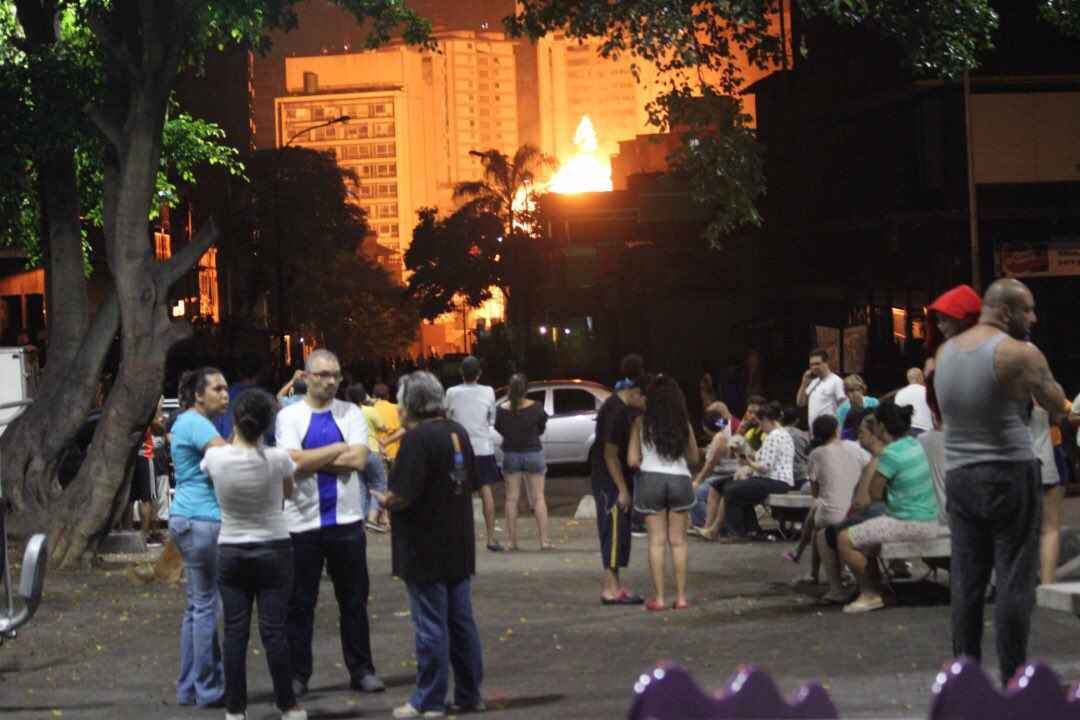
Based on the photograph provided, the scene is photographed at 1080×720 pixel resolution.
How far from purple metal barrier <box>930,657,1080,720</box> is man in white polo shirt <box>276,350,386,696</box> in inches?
197

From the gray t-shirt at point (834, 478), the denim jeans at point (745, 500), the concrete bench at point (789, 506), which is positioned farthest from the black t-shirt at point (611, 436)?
the denim jeans at point (745, 500)

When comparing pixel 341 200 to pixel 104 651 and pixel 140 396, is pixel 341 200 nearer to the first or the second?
pixel 140 396

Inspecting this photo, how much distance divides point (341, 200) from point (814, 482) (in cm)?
5680

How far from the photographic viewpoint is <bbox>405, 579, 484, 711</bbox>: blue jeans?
26.0 feet

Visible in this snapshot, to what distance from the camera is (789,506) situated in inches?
567

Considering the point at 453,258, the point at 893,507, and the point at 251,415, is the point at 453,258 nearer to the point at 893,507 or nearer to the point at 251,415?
the point at 893,507

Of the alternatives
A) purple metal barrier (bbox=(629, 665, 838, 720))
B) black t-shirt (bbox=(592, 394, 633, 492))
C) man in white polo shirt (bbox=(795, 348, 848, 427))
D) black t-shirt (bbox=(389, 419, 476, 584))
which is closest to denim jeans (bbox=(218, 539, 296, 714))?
black t-shirt (bbox=(389, 419, 476, 584))

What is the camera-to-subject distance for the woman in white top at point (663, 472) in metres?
11.3

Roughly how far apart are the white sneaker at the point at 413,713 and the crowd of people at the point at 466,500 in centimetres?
2

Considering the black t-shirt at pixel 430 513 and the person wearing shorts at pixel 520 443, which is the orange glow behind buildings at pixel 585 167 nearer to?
the person wearing shorts at pixel 520 443

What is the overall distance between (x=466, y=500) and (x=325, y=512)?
879mm

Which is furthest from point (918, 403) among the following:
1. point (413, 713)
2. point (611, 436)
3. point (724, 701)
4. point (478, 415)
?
point (724, 701)

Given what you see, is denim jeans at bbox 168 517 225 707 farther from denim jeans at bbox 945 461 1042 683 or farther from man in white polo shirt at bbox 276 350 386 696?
denim jeans at bbox 945 461 1042 683

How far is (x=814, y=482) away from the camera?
469 inches
